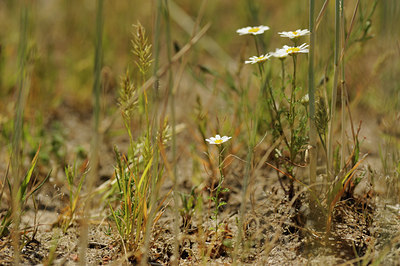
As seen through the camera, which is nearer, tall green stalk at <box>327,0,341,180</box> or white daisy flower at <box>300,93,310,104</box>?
tall green stalk at <box>327,0,341,180</box>

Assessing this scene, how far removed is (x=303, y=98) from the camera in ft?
4.41

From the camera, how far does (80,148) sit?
6.33 feet

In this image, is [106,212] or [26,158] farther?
[26,158]

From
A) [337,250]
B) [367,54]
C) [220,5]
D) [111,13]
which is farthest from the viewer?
[220,5]

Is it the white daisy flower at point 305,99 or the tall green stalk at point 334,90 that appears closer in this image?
the tall green stalk at point 334,90

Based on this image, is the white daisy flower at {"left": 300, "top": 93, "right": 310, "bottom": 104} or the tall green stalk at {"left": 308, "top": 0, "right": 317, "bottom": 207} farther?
the white daisy flower at {"left": 300, "top": 93, "right": 310, "bottom": 104}

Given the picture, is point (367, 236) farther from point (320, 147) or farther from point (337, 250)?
point (320, 147)

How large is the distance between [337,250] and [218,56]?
5.34ft

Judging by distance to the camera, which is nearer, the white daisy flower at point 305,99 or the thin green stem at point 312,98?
the thin green stem at point 312,98

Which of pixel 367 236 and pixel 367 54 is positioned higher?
pixel 367 54

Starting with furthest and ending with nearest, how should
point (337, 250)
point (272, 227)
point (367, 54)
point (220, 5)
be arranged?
point (220, 5)
point (367, 54)
point (272, 227)
point (337, 250)

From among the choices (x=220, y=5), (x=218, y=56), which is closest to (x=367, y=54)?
(x=218, y=56)

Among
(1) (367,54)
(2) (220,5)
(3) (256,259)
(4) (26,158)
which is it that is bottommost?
(3) (256,259)

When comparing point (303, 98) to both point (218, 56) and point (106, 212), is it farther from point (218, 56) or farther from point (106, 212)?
point (218, 56)
